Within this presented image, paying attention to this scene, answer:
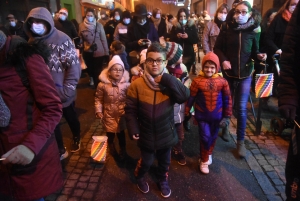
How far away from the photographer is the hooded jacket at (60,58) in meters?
3.11

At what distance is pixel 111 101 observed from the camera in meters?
3.66

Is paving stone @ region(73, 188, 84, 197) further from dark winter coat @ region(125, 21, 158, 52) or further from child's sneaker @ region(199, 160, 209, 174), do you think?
dark winter coat @ region(125, 21, 158, 52)

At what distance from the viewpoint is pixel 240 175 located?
357cm

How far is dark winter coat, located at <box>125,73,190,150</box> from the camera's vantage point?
2.91 m

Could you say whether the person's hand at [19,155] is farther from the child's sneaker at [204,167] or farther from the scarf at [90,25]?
the scarf at [90,25]

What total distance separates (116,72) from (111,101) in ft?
1.36

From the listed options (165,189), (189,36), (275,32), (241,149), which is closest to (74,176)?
(165,189)

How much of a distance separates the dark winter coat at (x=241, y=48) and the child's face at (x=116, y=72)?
156cm

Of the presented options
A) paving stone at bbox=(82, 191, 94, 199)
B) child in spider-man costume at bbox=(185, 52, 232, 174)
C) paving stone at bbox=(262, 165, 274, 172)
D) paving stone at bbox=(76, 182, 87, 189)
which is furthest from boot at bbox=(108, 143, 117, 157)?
paving stone at bbox=(262, 165, 274, 172)

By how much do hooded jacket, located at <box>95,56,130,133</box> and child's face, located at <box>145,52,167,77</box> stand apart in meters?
0.87

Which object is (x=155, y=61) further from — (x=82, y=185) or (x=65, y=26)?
(x=65, y=26)

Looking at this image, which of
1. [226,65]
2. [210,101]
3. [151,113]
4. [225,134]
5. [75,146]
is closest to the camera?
[151,113]

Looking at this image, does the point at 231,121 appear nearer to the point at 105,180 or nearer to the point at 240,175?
the point at 240,175

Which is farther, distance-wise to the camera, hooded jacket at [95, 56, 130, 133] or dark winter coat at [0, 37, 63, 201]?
hooded jacket at [95, 56, 130, 133]
